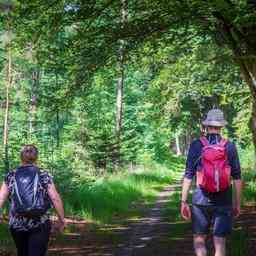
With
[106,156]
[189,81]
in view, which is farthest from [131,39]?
[106,156]

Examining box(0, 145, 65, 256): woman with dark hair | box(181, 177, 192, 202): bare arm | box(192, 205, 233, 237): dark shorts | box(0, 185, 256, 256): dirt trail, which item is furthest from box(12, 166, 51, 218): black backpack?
box(0, 185, 256, 256): dirt trail

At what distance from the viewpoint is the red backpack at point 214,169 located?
657 centimetres

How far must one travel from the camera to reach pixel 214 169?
6566 mm

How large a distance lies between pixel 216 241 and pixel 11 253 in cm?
401

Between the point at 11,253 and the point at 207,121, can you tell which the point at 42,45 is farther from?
the point at 207,121

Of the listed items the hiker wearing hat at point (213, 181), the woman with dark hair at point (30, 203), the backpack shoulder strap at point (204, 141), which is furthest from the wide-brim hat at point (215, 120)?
the woman with dark hair at point (30, 203)

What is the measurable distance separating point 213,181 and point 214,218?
1.71 feet

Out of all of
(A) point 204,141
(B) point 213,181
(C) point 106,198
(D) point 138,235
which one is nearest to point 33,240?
(B) point 213,181

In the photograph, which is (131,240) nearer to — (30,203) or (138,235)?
(138,235)

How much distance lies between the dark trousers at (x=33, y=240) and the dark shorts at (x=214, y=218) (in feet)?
5.39

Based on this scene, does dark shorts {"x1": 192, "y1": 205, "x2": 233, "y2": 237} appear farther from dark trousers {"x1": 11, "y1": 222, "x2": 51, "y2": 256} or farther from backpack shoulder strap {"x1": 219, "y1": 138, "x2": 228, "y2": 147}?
dark trousers {"x1": 11, "y1": 222, "x2": 51, "y2": 256}

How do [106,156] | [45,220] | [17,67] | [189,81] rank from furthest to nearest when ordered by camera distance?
1. [17,67]
2. [106,156]
3. [189,81]
4. [45,220]

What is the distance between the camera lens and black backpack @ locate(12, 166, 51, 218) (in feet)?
20.6

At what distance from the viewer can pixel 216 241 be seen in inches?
271
